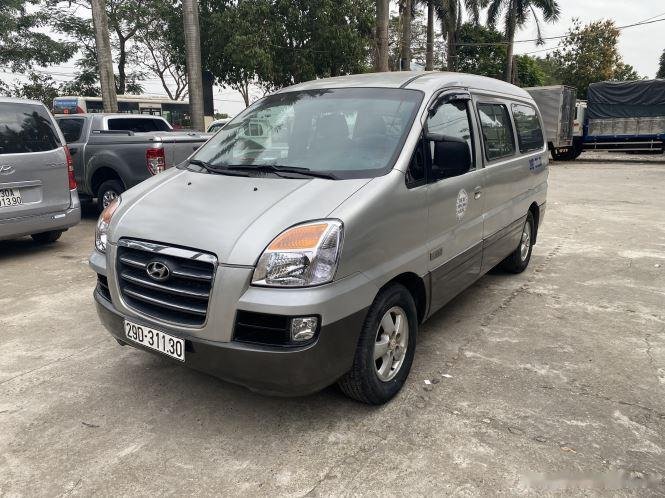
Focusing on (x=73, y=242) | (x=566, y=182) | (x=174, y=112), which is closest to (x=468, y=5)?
(x=174, y=112)

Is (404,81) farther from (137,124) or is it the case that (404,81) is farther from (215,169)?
(137,124)

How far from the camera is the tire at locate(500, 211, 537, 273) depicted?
5594 mm

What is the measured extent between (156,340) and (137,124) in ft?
25.5

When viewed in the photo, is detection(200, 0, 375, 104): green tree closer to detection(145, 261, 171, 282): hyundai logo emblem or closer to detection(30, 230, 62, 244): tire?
detection(30, 230, 62, 244): tire

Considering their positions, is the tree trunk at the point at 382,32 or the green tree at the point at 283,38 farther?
the green tree at the point at 283,38

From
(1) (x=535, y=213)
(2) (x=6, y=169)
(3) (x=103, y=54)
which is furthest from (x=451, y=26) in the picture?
(2) (x=6, y=169)

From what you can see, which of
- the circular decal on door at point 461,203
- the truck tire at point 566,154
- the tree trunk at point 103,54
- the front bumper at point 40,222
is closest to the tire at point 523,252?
the circular decal on door at point 461,203

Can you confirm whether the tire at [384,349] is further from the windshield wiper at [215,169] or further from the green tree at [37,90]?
the green tree at [37,90]

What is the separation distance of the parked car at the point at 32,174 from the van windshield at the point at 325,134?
10.4ft

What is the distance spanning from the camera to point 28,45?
1031 inches

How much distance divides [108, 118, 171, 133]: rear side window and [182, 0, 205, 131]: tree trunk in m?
3.60

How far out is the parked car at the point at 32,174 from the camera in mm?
5812

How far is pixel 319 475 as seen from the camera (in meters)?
2.49

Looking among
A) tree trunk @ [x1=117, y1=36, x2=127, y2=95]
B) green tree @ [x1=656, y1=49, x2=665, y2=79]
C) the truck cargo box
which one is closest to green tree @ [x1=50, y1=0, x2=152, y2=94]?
tree trunk @ [x1=117, y1=36, x2=127, y2=95]
